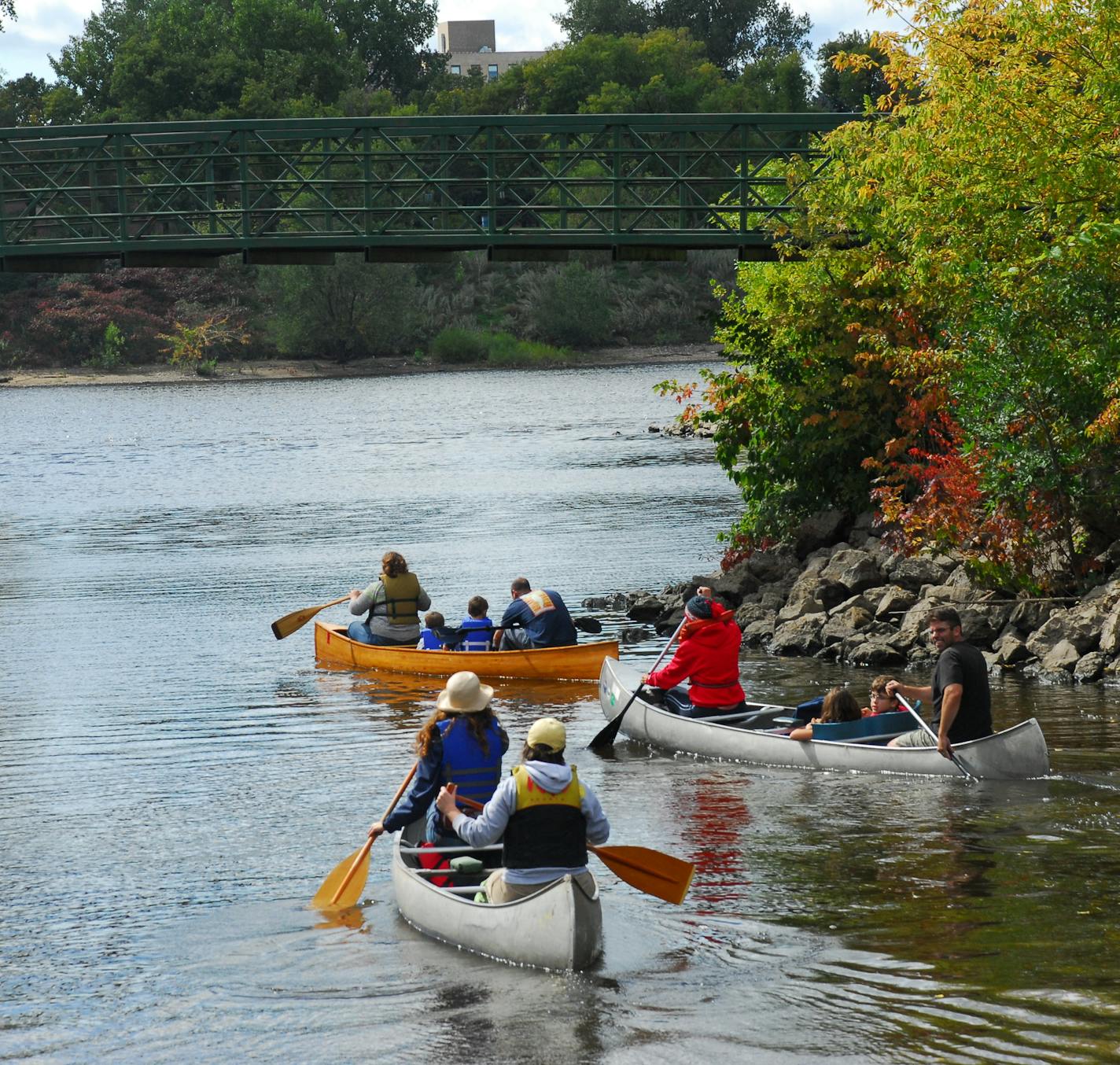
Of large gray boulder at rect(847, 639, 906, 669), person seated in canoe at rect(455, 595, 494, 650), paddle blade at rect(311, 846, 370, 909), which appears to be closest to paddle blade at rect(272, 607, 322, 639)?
person seated in canoe at rect(455, 595, 494, 650)

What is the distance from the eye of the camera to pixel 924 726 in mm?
14352

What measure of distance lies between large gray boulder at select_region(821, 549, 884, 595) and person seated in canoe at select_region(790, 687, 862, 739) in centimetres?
661

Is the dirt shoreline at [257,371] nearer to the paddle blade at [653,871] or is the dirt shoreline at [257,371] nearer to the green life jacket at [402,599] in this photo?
the green life jacket at [402,599]

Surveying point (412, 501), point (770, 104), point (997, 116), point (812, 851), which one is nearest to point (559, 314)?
point (770, 104)

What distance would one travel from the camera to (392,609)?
830 inches

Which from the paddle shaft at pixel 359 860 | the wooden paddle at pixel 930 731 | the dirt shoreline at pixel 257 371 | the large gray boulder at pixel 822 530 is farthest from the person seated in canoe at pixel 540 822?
the dirt shoreline at pixel 257 371

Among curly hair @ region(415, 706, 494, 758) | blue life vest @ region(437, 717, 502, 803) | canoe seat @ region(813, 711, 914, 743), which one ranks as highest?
curly hair @ region(415, 706, 494, 758)

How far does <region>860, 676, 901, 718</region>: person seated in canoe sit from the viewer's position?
48.7 feet

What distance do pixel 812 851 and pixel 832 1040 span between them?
366cm

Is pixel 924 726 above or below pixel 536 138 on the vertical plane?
below

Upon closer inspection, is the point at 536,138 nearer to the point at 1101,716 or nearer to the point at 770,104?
the point at 770,104

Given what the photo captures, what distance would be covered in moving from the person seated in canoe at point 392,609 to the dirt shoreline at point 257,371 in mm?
76381

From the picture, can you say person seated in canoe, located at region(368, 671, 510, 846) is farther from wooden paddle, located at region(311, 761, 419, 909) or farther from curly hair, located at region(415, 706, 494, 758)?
wooden paddle, located at region(311, 761, 419, 909)

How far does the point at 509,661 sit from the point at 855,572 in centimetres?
490
